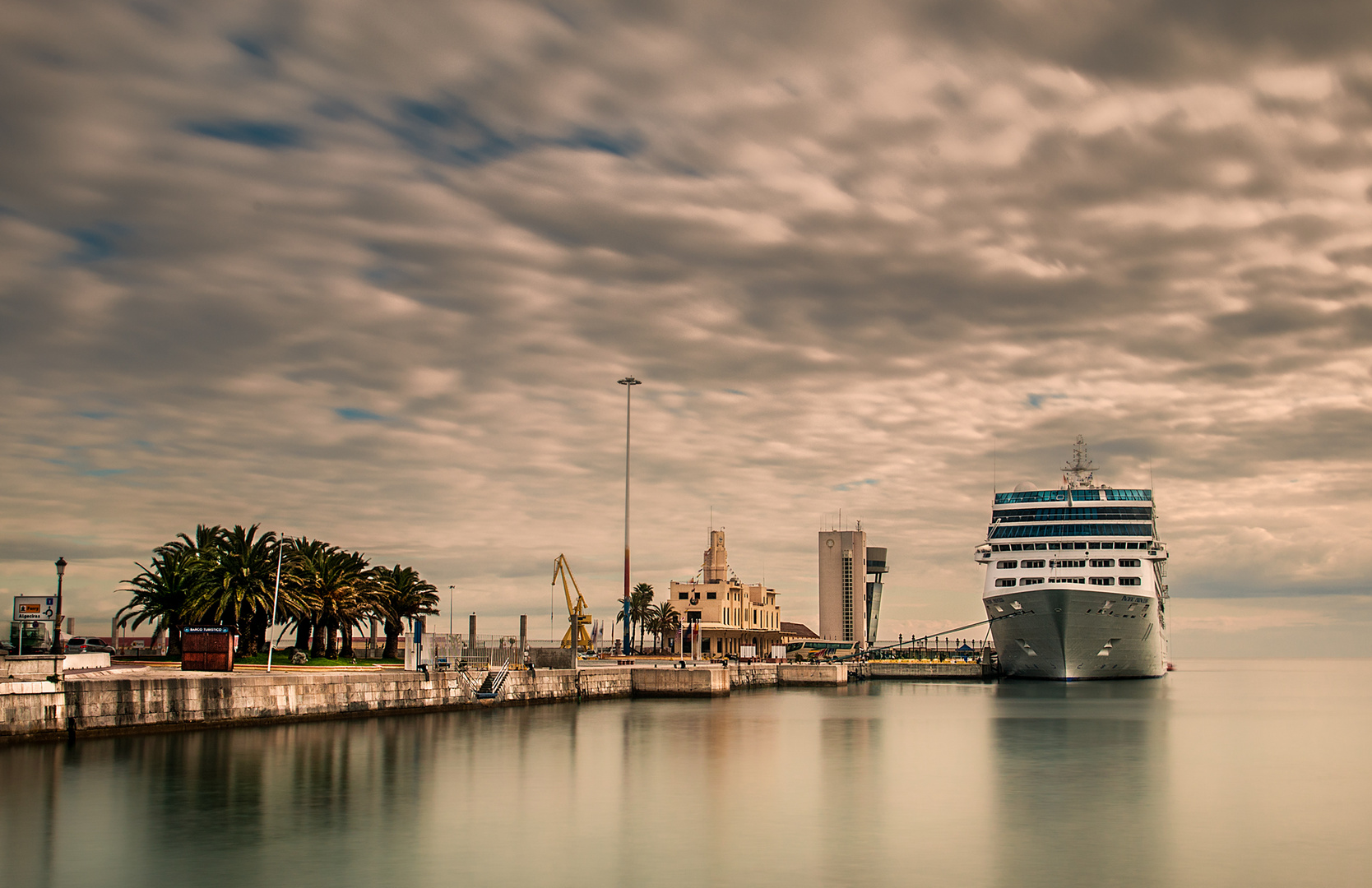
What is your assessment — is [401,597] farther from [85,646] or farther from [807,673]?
[807,673]

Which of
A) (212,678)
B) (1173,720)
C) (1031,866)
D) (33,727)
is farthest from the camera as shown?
(1173,720)

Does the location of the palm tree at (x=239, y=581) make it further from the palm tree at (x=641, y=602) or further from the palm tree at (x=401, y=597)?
the palm tree at (x=641, y=602)

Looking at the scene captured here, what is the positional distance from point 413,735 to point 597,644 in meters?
85.4

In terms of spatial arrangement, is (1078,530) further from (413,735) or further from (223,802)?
(223,802)

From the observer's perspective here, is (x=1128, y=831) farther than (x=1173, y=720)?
No

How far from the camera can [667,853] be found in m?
31.7

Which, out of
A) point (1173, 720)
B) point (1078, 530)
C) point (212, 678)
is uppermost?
point (1078, 530)

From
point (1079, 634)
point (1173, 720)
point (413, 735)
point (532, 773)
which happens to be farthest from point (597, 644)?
point (532, 773)

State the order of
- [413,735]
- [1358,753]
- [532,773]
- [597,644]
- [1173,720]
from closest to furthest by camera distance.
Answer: [532,773], [413,735], [1358,753], [1173,720], [597,644]

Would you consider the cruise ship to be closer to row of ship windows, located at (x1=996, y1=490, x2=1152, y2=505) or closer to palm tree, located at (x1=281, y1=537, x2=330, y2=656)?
row of ship windows, located at (x1=996, y1=490, x2=1152, y2=505)

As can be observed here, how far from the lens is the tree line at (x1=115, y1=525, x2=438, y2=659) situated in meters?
65.9

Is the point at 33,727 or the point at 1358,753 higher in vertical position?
the point at 33,727

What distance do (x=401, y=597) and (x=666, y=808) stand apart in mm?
53466

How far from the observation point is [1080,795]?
43.2 meters
